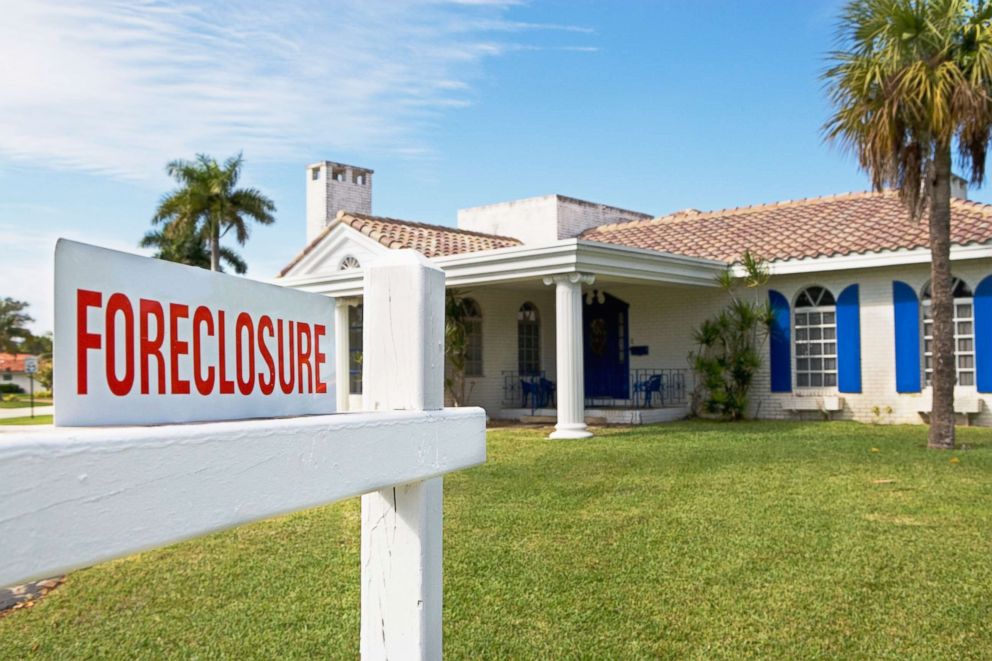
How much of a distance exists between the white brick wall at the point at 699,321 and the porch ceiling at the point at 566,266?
4.80ft

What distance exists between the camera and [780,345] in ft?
54.4

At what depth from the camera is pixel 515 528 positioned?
6914 millimetres

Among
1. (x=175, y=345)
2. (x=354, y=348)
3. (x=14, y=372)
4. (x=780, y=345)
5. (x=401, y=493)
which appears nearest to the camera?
(x=175, y=345)

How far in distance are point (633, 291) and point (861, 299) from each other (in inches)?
187

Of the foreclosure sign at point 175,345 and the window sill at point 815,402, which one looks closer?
the foreclosure sign at point 175,345

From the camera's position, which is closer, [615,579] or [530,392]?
[615,579]

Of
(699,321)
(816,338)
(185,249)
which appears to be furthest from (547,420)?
(185,249)

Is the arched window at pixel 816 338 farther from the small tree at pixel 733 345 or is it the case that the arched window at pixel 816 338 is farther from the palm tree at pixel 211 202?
the palm tree at pixel 211 202

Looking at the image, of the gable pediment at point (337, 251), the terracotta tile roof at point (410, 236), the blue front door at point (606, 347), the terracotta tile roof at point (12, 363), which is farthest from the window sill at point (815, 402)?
the terracotta tile roof at point (12, 363)

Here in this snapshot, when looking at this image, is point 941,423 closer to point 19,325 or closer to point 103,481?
point 103,481

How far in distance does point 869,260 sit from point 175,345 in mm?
15073

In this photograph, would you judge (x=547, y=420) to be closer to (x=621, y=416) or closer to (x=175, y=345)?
(x=621, y=416)

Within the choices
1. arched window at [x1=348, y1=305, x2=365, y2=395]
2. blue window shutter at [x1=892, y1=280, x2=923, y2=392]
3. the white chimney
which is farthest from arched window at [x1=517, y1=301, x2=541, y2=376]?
blue window shutter at [x1=892, y1=280, x2=923, y2=392]

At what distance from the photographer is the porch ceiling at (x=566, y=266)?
543 inches
